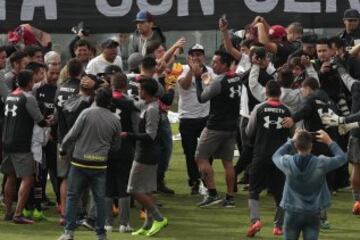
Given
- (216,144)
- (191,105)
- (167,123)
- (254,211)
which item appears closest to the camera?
(254,211)

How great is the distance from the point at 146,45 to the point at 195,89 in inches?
33.9

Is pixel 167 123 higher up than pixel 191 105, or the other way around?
pixel 191 105

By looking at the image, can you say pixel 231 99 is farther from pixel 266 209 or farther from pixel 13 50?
pixel 13 50

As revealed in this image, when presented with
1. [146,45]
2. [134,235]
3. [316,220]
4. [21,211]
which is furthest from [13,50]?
[316,220]

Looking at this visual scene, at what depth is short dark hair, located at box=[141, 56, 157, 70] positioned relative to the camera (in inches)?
544

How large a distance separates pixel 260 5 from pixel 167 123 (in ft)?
7.04

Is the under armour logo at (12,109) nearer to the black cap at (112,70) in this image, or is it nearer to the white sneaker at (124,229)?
the black cap at (112,70)

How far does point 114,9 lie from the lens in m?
16.1

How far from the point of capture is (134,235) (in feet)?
42.8

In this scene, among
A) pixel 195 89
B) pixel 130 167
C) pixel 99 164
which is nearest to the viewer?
pixel 99 164

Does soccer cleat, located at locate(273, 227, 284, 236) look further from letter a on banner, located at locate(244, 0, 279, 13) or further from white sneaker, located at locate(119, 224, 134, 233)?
letter a on banner, located at locate(244, 0, 279, 13)

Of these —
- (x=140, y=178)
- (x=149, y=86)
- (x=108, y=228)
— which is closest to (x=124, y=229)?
(x=108, y=228)

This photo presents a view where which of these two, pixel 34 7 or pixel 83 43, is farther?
pixel 34 7

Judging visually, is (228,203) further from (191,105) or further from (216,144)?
(191,105)
